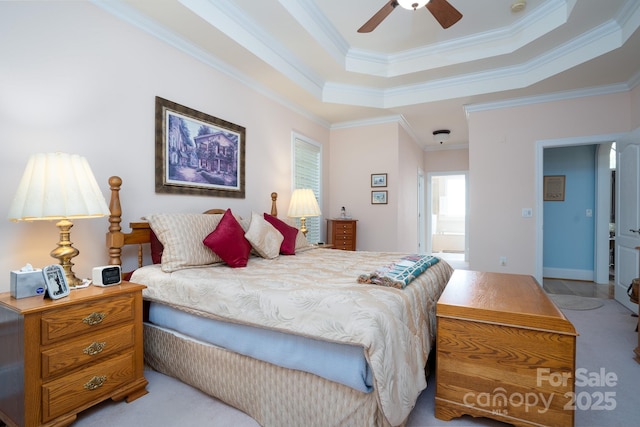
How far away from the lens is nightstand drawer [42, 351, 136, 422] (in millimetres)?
1504

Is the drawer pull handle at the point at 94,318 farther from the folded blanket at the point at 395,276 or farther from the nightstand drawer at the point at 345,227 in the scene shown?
the nightstand drawer at the point at 345,227

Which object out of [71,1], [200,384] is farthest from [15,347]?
[71,1]

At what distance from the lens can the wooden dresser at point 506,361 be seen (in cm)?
148

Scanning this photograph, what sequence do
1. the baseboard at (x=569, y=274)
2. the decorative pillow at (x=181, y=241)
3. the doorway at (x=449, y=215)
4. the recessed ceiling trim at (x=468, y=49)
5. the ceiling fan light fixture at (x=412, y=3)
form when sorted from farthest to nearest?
the doorway at (x=449, y=215) → the baseboard at (x=569, y=274) → the recessed ceiling trim at (x=468, y=49) → the ceiling fan light fixture at (x=412, y=3) → the decorative pillow at (x=181, y=241)

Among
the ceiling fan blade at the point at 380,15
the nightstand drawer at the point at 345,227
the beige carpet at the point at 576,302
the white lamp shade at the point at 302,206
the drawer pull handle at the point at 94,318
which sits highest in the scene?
the ceiling fan blade at the point at 380,15

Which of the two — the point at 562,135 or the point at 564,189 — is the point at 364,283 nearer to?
the point at 562,135

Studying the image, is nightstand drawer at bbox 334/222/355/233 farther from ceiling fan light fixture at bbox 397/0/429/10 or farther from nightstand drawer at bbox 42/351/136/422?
nightstand drawer at bbox 42/351/136/422

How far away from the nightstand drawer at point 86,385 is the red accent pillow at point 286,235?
1568mm

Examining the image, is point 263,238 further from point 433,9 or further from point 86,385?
point 433,9

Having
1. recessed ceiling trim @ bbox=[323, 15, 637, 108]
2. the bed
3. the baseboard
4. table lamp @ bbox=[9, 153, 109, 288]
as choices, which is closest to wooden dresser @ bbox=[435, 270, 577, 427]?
the bed

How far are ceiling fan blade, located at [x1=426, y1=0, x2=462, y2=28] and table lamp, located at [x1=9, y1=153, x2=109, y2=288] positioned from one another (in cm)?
264

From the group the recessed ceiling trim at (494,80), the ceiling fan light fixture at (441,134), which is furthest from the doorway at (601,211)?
the ceiling fan light fixture at (441,134)

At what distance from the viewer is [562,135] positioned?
428 cm

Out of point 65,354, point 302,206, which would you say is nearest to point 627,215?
point 302,206
